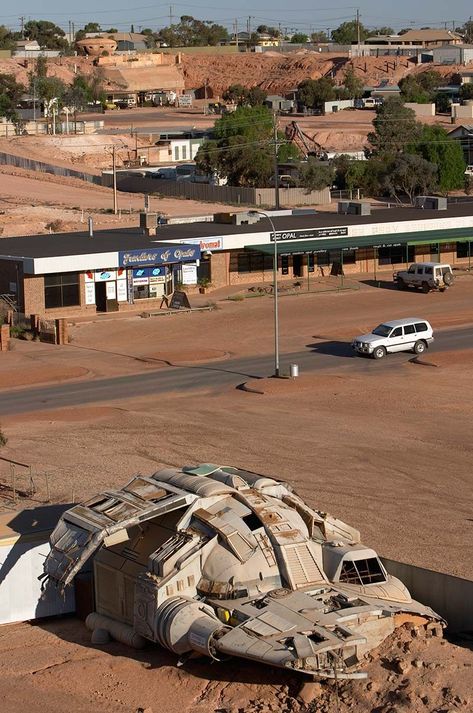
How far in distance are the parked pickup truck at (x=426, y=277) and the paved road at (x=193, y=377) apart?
1256cm

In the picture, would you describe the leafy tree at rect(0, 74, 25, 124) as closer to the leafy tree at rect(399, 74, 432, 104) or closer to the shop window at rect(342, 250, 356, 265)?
the leafy tree at rect(399, 74, 432, 104)

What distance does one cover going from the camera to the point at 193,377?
47125 millimetres

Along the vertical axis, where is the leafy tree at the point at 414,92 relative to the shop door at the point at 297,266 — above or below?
above

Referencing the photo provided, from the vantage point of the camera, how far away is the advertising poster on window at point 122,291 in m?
61.9

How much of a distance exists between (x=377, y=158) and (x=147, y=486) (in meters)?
91.6

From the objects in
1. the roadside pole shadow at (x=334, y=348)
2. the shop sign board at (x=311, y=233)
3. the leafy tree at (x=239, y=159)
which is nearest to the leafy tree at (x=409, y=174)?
the leafy tree at (x=239, y=159)

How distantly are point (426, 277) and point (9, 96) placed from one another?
344 ft

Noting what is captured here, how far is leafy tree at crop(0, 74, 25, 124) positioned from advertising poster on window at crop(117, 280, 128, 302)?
92.0m

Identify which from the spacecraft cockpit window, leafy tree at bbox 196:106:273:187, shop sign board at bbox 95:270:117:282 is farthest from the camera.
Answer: leafy tree at bbox 196:106:273:187

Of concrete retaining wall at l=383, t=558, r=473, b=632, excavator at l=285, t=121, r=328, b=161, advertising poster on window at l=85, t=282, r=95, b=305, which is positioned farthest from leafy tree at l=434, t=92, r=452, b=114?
concrete retaining wall at l=383, t=558, r=473, b=632

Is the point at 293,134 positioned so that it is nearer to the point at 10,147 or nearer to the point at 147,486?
the point at 10,147

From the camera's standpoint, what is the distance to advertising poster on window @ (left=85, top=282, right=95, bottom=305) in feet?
199

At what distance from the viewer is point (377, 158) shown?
112m

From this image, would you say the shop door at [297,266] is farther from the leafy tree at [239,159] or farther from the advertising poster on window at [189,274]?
the leafy tree at [239,159]
